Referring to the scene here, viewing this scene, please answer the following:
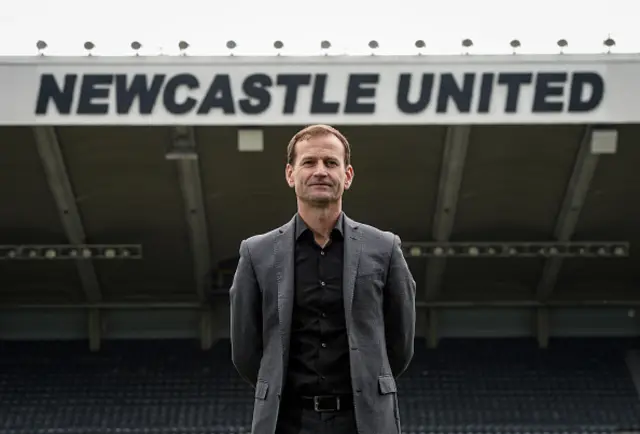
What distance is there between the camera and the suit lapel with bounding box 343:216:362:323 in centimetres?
287

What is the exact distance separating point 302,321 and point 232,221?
10.6m

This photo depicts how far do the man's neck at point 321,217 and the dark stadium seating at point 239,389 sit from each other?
33.8ft

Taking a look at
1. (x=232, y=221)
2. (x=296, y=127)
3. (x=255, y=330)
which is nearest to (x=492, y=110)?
(x=296, y=127)

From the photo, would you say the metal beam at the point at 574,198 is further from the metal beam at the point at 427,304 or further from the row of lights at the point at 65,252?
the row of lights at the point at 65,252

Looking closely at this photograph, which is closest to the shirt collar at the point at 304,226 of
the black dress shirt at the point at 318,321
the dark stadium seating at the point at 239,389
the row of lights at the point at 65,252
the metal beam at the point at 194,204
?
the black dress shirt at the point at 318,321

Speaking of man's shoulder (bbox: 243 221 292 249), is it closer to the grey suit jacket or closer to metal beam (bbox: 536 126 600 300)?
the grey suit jacket

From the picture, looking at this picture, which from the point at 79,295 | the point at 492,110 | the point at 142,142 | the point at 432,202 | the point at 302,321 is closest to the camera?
the point at 302,321

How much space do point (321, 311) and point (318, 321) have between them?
0.03m

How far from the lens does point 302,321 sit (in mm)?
2912

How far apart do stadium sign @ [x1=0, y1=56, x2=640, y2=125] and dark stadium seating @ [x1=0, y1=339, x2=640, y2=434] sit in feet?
13.5

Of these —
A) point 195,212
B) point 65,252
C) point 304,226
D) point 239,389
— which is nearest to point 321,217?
point 304,226

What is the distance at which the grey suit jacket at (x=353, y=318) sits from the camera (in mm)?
2824

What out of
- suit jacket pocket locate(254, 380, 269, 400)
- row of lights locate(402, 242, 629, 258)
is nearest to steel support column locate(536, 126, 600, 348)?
row of lights locate(402, 242, 629, 258)

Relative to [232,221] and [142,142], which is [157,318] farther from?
[142,142]
